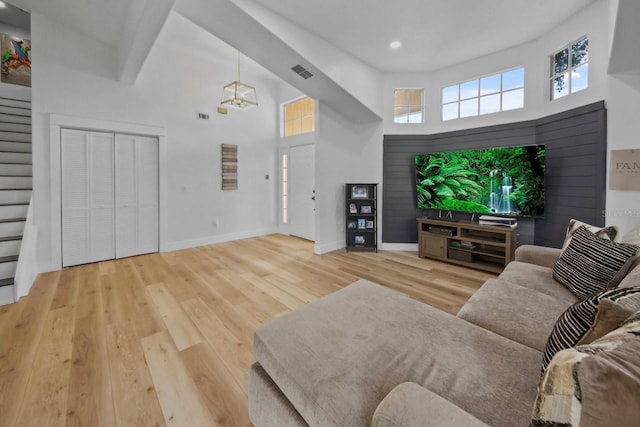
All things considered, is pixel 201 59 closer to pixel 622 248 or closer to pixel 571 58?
pixel 571 58

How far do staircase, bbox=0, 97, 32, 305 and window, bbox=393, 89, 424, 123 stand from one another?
214 inches

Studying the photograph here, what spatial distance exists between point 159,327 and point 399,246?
12.4ft

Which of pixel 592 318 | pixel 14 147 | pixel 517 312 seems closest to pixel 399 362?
pixel 592 318

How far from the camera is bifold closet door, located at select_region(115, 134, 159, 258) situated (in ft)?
13.5

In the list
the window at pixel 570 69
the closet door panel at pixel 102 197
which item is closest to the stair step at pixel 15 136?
the closet door panel at pixel 102 197

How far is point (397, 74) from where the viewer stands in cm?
463

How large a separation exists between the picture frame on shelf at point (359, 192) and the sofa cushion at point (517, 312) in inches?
119

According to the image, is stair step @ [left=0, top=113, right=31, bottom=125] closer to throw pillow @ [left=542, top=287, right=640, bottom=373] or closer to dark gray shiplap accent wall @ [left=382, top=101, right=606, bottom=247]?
dark gray shiplap accent wall @ [left=382, top=101, right=606, bottom=247]

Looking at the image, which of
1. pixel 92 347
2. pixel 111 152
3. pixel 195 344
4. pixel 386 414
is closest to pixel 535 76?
pixel 386 414

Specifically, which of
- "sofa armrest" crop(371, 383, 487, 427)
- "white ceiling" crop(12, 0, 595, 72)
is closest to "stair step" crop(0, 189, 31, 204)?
"white ceiling" crop(12, 0, 595, 72)

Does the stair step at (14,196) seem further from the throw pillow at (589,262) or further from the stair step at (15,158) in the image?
the throw pillow at (589,262)

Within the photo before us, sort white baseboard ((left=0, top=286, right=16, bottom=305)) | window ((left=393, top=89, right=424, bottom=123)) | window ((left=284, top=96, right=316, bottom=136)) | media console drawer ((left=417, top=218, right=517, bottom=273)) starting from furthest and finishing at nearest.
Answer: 1. window ((left=284, top=96, right=316, bottom=136))
2. window ((left=393, top=89, right=424, bottom=123))
3. media console drawer ((left=417, top=218, right=517, bottom=273))
4. white baseboard ((left=0, top=286, right=16, bottom=305))

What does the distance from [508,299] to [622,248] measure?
684mm

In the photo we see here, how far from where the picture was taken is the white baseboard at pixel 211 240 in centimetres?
461
